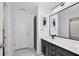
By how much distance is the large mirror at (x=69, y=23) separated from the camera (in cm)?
236

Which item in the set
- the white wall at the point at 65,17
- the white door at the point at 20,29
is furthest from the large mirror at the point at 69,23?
the white door at the point at 20,29

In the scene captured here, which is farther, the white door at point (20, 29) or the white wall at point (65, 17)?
the white door at point (20, 29)

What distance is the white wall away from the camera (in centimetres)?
238

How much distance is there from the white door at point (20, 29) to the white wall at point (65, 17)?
2310 millimetres

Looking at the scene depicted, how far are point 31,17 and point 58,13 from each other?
83.9 inches

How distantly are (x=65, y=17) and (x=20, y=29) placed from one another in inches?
107

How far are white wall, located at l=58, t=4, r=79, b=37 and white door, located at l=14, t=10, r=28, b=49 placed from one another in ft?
7.58

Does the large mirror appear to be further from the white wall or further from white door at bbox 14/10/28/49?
white door at bbox 14/10/28/49

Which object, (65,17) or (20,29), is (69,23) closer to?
(65,17)

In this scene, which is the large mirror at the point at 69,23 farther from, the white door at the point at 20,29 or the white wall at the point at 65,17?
the white door at the point at 20,29

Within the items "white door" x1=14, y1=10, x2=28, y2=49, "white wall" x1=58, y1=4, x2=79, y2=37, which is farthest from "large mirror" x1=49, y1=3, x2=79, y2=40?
"white door" x1=14, y1=10, x2=28, y2=49

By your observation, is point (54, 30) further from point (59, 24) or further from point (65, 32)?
point (65, 32)

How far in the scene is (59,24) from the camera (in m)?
3.14

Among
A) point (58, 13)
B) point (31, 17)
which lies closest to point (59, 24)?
point (58, 13)
